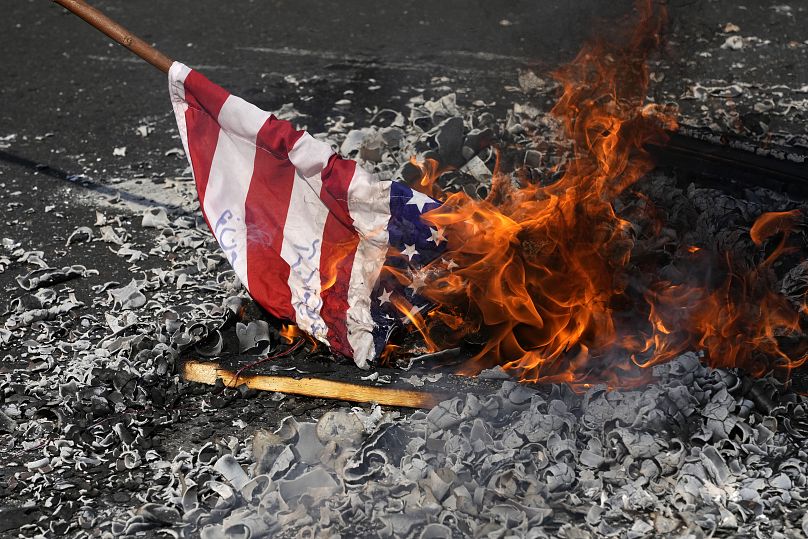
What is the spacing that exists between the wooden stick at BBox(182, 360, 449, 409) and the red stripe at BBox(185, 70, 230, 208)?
3.57 feet

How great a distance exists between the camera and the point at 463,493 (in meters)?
4.62

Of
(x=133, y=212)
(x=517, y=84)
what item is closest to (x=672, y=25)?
(x=517, y=84)

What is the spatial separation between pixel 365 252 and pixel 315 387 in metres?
0.84

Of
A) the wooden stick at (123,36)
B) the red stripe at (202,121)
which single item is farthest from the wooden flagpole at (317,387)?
the wooden stick at (123,36)

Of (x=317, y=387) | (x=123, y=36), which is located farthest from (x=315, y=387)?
(x=123, y=36)

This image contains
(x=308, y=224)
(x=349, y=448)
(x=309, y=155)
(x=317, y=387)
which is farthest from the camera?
(x=308, y=224)

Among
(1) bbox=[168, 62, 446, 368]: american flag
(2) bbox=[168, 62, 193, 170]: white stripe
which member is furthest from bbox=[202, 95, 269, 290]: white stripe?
(2) bbox=[168, 62, 193, 170]: white stripe

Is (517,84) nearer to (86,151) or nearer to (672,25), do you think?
(672,25)

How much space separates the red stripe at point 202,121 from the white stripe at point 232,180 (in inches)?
1.8

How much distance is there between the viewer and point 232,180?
5.99 m

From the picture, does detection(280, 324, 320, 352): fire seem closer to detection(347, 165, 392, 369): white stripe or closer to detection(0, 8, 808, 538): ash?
detection(0, 8, 808, 538): ash

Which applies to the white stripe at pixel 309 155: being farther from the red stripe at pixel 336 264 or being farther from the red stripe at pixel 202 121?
the red stripe at pixel 202 121

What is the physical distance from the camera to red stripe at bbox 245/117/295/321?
586 cm

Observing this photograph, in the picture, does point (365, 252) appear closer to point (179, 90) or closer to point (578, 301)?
point (578, 301)
